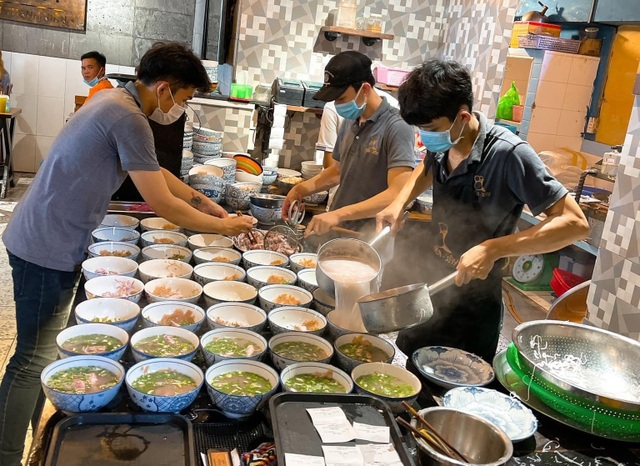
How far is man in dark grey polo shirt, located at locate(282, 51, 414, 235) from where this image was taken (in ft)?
9.75

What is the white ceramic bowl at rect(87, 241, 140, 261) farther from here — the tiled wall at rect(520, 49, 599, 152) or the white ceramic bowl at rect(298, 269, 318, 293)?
the tiled wall at rect(520, 49, 599, 152)

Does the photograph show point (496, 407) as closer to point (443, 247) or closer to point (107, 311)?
point (443, 247)

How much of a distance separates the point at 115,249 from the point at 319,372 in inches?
49.9

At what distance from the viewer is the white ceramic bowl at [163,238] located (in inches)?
109

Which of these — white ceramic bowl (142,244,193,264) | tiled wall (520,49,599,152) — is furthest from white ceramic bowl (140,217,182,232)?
tiled wall (520,49,599,152)

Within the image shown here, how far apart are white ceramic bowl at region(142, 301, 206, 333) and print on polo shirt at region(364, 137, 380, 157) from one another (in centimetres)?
145

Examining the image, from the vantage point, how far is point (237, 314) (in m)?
2.21

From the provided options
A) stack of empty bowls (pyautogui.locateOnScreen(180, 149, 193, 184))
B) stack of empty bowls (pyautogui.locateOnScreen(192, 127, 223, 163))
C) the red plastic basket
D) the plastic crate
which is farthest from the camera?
the plastic crate

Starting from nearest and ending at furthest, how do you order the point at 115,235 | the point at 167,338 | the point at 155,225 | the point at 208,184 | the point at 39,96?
the point at 167,338, the point at 115,235, the point at 155,225, the point at 208,184, the point at 39,96

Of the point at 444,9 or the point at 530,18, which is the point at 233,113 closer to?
the point at 444,9

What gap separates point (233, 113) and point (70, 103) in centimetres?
410

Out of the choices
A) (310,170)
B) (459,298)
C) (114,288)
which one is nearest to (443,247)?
(459,298)

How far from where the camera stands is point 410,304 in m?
1.80

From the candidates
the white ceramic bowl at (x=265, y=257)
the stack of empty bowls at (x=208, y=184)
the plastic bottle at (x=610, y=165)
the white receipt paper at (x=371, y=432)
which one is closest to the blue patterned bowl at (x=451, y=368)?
the white receipt paper at (x=371, y=432)
